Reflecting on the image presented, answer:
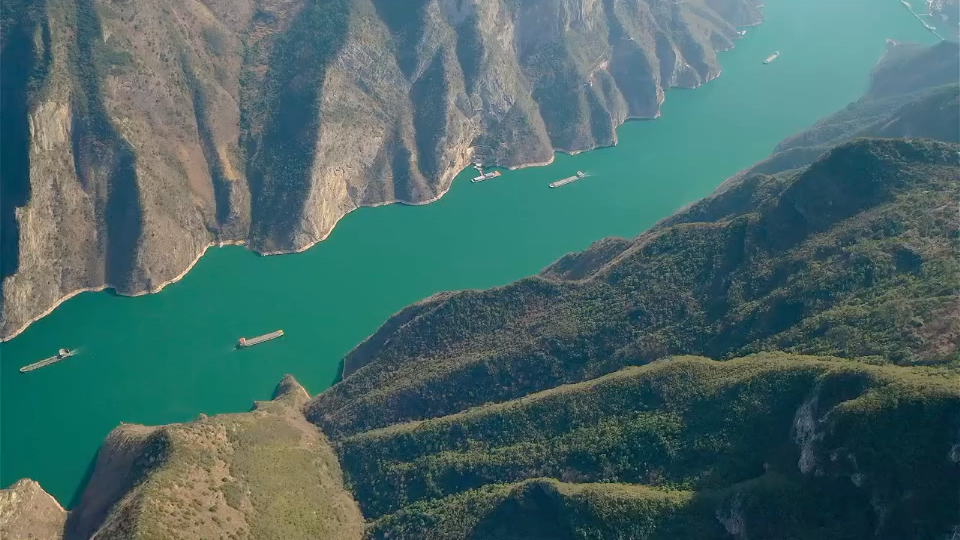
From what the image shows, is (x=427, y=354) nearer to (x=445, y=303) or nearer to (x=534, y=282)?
(x=445, y=303)

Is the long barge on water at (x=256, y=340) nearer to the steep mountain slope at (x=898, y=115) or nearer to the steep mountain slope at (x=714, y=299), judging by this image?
the steep mountain slope at (x=714, y=299)

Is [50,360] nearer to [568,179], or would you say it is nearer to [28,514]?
[28,514]

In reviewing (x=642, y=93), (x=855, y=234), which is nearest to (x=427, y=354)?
(x=855, y=234)

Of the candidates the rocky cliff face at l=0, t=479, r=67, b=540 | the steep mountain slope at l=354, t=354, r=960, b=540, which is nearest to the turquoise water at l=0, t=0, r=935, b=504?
the rocky cliff face at l=0, t=479, r=67, b=540

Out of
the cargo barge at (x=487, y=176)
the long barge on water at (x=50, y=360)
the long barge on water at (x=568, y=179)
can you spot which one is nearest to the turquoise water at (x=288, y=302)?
the long barge on water at (x=50, y=360)

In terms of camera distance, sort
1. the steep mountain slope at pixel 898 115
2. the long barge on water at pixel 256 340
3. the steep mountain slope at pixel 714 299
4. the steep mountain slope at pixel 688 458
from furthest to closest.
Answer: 1. the steep mountain slope at pixel 898 115
2. the long barge on water at pixel 256 340
3. the steep mountain slope at pixel 714 299
4. the steep mountain slope at pixel 688 458

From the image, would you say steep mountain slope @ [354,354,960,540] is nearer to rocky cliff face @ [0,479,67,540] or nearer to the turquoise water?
the turquoise water

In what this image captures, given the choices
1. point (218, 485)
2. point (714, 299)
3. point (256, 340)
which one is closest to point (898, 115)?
point (714, 299)
